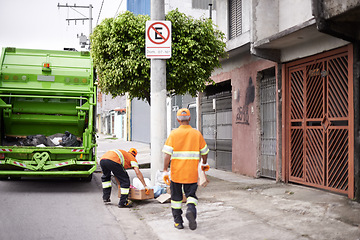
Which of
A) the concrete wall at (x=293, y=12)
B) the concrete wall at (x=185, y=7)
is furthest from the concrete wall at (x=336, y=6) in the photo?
the concrete wall at (x=185, y=7)

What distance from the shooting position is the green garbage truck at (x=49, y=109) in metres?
9.02

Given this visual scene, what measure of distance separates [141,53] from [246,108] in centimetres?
333

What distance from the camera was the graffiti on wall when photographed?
438 inches

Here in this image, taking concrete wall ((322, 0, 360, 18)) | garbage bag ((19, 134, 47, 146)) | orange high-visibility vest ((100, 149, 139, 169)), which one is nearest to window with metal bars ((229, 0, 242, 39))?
concrete wall ((322, 0, 360, 18))

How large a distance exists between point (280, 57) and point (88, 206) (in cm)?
535

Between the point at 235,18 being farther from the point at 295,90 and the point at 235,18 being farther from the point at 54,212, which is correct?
the point at 54,212

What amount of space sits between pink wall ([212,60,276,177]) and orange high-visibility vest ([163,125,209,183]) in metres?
4.93

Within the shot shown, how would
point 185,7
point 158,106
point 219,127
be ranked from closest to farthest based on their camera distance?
point 158,106
point 219,127
point 185,7

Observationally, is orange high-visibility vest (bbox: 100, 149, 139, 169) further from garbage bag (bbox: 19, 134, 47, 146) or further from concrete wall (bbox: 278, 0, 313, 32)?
concrete wall (bbox: 278, 0, 313, 32)

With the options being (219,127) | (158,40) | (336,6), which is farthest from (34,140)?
(336,6)

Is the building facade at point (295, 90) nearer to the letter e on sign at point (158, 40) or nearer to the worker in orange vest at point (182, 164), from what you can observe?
the letter e on sign at point (158, 40)

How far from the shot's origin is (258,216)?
6355mm

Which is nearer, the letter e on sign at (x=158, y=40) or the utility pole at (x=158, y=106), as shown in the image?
the letter e on sign at (x=158, y=40)

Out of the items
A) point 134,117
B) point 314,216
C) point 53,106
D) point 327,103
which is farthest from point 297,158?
point 134,117
